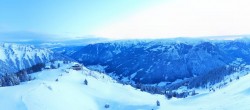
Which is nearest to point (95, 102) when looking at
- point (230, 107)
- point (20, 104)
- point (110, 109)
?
point (110, 109)

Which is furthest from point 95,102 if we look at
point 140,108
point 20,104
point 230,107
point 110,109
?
point 230,107

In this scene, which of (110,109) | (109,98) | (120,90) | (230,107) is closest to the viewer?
(230,107)

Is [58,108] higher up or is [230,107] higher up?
[230,107]

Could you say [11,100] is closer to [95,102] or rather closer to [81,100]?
[81,100]

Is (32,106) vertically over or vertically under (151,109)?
over

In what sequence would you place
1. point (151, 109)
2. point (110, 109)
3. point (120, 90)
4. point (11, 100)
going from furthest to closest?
1. point (120, 90)
2. point (110, 109)
3. point (151, 109)
4. point (11, 100)

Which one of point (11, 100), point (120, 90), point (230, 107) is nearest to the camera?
point (230, 107)

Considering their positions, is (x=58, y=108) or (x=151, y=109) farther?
(x=151, y=109)

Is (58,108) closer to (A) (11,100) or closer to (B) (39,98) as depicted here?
(B) (39,98)

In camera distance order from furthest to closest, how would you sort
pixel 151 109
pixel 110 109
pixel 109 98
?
pixel 109 98 → pixel 110 109 → pixel 151 109
